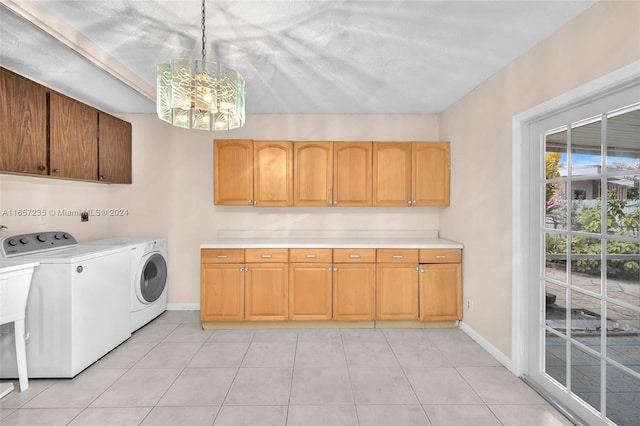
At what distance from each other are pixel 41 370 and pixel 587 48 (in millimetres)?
4268

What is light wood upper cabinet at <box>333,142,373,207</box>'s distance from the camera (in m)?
3.49

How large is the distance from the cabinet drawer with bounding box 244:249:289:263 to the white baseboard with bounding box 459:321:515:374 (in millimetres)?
2024

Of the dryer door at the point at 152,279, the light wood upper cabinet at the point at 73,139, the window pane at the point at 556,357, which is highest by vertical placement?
the light wood upper cabinet at the point at 73,139

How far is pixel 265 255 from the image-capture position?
3.19m

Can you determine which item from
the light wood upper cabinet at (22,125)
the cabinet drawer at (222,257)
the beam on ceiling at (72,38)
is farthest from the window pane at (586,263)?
the light wood upper cabinet at (22,125)

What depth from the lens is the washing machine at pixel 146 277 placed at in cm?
304

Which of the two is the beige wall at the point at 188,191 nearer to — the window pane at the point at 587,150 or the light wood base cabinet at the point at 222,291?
the light wood base cabinet at the point at 222,291

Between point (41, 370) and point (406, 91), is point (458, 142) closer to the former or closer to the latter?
point (406, 91)

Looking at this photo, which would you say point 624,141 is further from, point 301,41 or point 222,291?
point 222,291

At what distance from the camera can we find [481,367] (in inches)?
96.2

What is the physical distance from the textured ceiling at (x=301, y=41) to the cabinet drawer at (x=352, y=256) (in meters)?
1.68

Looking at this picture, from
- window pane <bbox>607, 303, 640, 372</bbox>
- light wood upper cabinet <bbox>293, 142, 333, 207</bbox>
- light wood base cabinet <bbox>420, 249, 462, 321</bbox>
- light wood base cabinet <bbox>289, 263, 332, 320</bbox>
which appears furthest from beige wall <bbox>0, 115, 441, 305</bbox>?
window pane <bbox>607, 303, 640, 372</bbox>

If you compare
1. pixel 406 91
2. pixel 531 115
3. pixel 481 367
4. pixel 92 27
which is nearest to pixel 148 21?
pixel 92 27

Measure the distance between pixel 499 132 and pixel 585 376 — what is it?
185 cm
